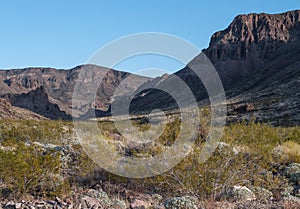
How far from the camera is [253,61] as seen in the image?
414 ft

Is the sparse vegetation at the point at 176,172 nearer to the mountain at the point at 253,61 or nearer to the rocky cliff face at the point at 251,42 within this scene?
the mountain at the point at 253,61

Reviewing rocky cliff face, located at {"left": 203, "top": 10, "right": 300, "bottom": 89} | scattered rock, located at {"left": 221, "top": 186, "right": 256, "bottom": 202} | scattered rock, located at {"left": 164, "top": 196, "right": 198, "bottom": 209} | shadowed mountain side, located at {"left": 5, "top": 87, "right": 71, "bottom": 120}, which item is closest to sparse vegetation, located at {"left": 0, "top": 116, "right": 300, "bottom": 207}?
scattered rock, located at {"left": 221, "top": 186, "right": 256, "bottom": 202}

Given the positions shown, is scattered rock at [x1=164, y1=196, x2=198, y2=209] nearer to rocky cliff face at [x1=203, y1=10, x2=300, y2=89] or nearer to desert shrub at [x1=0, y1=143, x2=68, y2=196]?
desert shrub at [x1=0, y1=143, x2=68, y2=196]

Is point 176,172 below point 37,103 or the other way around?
below

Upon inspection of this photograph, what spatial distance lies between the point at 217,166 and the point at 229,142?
3.59 ft

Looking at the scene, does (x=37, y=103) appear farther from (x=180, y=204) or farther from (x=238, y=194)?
(x=180, y=204)

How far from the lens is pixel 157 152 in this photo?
983 centimetres

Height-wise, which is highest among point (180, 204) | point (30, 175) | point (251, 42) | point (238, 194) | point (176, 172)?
point (251, 42)

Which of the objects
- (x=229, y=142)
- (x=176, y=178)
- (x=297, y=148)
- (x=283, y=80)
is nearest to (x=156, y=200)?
(x=176, y=178)

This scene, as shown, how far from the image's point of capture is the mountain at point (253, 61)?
88625 millimetres

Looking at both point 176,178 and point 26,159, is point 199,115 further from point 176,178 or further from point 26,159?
point 26,159

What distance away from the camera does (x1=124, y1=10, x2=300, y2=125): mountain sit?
291 feet

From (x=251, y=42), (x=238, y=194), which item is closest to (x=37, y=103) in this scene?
(x=251, y=42)

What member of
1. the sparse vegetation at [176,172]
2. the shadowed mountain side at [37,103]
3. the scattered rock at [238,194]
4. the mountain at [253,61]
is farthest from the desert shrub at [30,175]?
the shadowed mountain side at [37,103]
